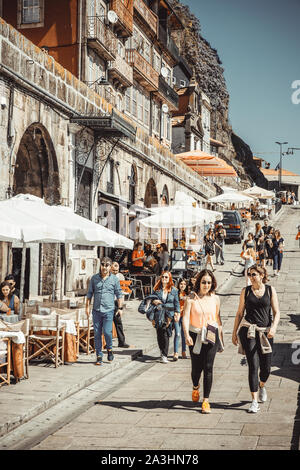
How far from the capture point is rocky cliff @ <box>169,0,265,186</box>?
73938 millimetres

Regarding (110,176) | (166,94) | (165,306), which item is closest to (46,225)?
(165,306)

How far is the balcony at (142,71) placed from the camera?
107 feet

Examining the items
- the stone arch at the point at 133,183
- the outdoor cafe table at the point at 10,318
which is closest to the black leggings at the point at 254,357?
the outdoor cafe table at the point at 10,318

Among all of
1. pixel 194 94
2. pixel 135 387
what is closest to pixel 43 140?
pixel 135 387

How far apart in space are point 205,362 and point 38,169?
10.4 m

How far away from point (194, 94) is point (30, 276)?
4629 cm

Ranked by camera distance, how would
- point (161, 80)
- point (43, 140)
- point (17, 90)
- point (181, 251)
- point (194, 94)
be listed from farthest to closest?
point (194, 94) → point (161, 80) → point (181, 251) → point (43, 140) → point (17, 90)

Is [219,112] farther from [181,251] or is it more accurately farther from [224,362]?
[224,362]

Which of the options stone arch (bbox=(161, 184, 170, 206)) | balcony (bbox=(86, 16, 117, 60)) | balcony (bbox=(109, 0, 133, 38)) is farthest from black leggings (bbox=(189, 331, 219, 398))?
balcony (bbox=(109, 0, 133, 38))

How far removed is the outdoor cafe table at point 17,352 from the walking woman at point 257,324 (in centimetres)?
294

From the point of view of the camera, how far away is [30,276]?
17.1 metres

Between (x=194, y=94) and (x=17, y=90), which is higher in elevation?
(x=194, y=94)

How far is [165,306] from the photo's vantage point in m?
11.0

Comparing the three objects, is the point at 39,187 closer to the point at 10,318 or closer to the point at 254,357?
the point at 10,318
